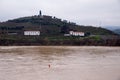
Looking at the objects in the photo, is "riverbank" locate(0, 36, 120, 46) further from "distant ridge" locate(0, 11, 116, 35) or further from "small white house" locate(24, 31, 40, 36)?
"distant ridge" locate(0, 11, 116, 35)

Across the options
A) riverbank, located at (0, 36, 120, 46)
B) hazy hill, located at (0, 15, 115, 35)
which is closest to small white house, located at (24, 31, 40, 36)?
hazy hill, located at (0, 15, 115, 35)

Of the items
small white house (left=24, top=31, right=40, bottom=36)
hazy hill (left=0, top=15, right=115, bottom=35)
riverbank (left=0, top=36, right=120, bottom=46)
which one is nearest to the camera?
riverbank (left=0, top=36, right=120, bottom=46)

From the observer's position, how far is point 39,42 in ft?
222

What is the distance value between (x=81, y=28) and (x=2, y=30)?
22686mm

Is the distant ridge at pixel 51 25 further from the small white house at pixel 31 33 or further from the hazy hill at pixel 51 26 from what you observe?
the small white house at pixel 31 33

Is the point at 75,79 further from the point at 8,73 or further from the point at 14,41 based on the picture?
the point at 14,41

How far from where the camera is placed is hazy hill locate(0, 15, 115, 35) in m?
84.2

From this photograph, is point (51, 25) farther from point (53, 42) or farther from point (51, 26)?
point (53, 42)

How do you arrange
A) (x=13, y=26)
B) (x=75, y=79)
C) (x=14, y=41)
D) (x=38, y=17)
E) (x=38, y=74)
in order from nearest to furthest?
(x=75, y=79)
(x=38, y=74)
(x=14, y=41)
(x=13, y=26)
(x=38, y=17)

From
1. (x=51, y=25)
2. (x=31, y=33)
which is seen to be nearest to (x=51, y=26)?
(x=51, y=25)

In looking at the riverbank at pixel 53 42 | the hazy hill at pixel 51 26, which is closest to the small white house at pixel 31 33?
the hazy hill at pixel 51 26

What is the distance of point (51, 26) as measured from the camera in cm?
8900

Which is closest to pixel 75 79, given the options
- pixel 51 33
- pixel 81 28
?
pixel 51 33

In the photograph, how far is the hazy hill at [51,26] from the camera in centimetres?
8419
